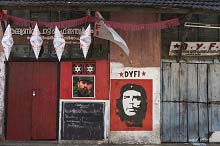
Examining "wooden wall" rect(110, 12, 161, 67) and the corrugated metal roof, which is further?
"wooden wall" rect(110, 12, 161, 67)

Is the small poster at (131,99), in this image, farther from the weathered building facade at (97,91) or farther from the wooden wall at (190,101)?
the wooden wall at (190,101)

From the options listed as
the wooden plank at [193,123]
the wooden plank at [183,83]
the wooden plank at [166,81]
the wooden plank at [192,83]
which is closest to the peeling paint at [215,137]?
the wooden plank at [193,123]

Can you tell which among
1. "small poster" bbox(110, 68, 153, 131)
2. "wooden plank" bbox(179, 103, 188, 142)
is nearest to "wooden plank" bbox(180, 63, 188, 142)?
"wooden plank" bbox(179, 103, 188, 142)

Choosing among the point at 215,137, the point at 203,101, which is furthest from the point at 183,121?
the point at 215,137

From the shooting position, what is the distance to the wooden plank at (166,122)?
39.2 feet

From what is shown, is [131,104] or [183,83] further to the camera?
[183,83]

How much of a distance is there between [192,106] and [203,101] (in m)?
0.38

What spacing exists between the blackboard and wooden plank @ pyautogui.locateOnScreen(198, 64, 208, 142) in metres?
2.99

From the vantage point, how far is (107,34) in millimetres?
11133

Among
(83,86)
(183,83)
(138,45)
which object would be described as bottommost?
(83,86)

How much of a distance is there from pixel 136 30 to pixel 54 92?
10.0ft

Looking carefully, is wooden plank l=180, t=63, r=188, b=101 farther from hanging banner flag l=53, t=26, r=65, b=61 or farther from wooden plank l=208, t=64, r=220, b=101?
hanging banner flag l=53, t=26, r=65, b=61

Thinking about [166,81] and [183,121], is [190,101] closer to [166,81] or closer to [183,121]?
[183,121]

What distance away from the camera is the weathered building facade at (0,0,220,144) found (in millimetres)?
11695
